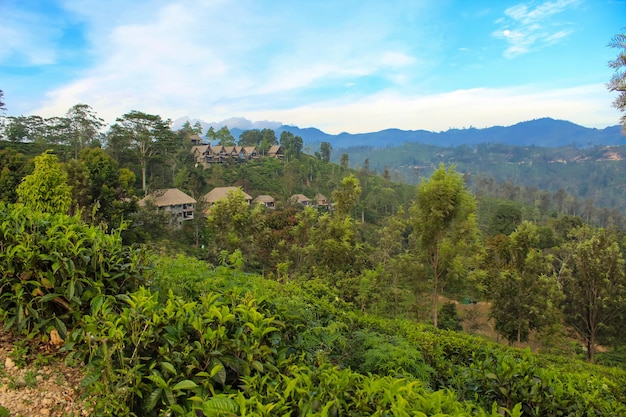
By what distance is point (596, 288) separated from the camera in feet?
33.9

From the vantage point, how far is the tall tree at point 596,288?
9867 mm

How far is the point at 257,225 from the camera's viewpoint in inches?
491

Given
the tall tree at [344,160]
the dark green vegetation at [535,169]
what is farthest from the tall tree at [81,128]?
the dark green vegetation at [535,169]

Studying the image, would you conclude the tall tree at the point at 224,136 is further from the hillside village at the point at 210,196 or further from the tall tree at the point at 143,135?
the tall tree at the point at 143,135

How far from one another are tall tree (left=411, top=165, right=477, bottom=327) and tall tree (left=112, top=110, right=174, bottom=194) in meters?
21.1

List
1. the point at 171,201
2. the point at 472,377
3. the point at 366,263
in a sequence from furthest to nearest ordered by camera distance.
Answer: the point at 171,201
the point at 366,263
the point at 472,377

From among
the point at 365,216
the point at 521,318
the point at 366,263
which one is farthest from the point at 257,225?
the point at 365,216

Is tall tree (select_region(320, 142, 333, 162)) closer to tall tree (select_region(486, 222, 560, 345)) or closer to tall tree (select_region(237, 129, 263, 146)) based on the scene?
tall tree (select_region(237, 129, 263, 146))

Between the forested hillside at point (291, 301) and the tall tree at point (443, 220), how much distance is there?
0.15ft

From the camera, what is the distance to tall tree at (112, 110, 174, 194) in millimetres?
26156

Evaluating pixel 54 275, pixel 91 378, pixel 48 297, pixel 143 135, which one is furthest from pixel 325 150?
pixel 91 378

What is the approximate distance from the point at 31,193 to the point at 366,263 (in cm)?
960

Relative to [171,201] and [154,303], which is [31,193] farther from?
[171,201]

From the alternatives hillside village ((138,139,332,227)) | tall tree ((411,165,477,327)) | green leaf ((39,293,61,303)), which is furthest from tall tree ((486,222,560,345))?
green leaf ((39,293,61,303))
